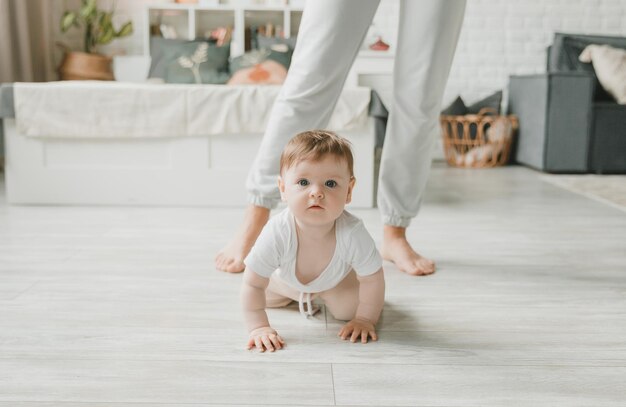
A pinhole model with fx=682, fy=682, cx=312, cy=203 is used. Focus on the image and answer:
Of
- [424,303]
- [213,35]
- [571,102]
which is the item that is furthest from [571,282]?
[213,35]

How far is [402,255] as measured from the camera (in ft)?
5.14

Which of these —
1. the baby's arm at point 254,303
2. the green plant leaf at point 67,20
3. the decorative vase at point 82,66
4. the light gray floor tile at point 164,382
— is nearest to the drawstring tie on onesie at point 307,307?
the baby's arm at point 254,303

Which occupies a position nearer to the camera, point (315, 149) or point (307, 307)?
point (315, 149)

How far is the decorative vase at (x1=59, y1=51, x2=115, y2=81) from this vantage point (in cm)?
383

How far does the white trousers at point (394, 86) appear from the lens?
4.53 feet

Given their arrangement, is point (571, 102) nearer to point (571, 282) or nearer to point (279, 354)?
point (571, 282)

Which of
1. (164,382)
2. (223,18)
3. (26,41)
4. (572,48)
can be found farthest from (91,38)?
(164,382)

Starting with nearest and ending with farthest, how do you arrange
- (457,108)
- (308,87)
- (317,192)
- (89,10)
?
1. (317,192)
2. (308,87)
3. (89,10)
4. (457,108)

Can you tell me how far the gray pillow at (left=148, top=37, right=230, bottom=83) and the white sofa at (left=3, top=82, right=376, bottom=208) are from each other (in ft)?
3.55

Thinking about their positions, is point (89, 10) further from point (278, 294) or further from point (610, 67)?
point (278, 294)

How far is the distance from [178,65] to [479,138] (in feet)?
5.73

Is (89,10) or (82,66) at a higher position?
(89,10)

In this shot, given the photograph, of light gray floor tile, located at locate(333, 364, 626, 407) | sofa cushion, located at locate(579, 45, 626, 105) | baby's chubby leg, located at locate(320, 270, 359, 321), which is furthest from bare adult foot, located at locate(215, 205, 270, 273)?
sofa cushion, located at locate(579, 45, 626, 105)

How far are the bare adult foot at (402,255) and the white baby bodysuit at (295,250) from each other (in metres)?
0.44
